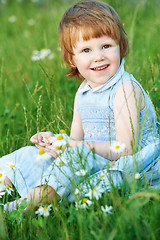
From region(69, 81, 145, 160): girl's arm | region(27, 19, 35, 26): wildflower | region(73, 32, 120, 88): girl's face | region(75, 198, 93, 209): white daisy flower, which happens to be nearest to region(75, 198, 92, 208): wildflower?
region(75, 198, 93, 209): white daisy flower

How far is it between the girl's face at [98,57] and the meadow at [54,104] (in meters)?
0.27

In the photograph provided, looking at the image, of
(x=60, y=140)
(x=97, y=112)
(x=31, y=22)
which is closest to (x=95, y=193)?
(x=60, y=140)

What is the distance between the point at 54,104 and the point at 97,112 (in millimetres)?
407

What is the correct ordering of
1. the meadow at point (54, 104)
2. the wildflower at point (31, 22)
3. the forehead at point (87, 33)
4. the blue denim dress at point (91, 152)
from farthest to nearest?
1. the wildflower at point (31, 22)
2. the forehead at point (87, 33)
3. the blue denim dress at point (91, 152)
4. the meadow at point (54, 104)

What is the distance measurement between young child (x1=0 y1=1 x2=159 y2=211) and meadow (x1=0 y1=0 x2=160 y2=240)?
0.11m

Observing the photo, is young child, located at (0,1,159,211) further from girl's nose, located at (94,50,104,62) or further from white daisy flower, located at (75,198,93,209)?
white daisy flower, located at (75,198,93,209)

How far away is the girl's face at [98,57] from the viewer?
1.66 meters

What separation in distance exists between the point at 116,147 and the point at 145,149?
0.26 meters

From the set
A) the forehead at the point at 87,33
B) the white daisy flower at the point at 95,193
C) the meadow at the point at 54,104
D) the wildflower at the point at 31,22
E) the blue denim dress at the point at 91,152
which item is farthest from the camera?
the wildflower at the point at 31,22

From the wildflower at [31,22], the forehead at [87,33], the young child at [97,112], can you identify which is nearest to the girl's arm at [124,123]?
the young child at [97,112]

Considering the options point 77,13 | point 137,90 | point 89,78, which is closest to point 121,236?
point 137,90

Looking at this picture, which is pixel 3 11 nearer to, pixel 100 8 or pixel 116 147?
pixel 100 8

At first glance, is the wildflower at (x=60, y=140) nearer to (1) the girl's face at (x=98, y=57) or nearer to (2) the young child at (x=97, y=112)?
(2) the young child at (x=97, y=112)

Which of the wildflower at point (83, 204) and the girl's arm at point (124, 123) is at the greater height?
the girl's arm at point (124, 123)
